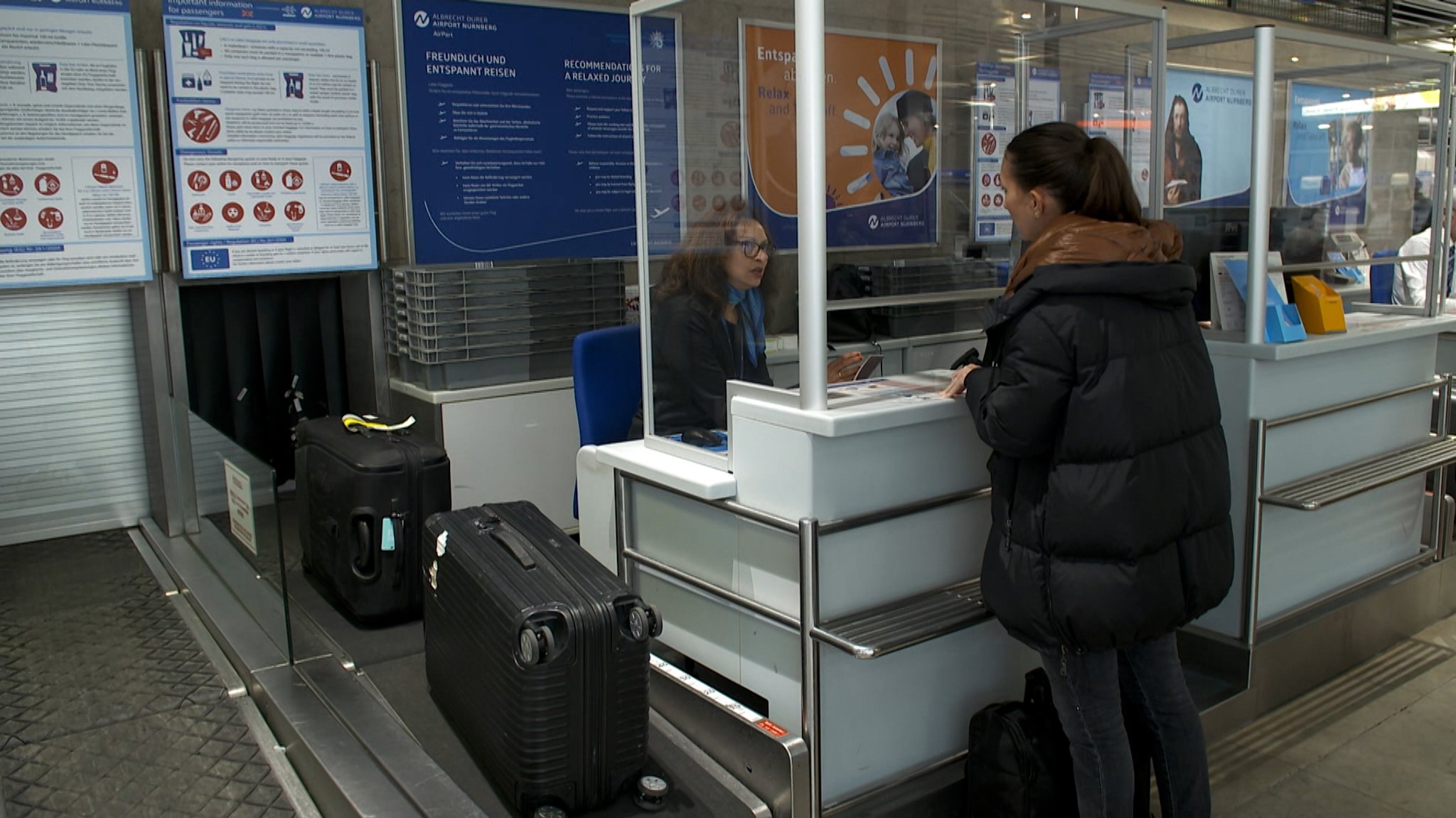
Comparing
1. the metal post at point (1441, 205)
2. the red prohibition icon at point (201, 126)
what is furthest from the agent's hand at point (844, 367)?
the red prohibition icon at point (201, 126)

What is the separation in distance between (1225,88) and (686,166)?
67.5 inches

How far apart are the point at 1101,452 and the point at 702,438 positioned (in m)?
1.00

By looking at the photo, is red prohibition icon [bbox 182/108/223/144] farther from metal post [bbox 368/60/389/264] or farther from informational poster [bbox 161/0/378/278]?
metal post [bbox 368/60/389/264]

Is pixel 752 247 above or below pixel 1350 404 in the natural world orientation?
above

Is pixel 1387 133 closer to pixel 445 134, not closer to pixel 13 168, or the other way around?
pixel 445 134

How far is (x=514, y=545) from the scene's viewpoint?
2.31 metres

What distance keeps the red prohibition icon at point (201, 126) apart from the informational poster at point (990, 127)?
2.57 metres

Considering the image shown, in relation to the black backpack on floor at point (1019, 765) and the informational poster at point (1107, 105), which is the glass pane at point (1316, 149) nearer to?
the informational poster at point (1107, 105)

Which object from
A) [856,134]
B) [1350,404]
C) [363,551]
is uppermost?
[856,134]

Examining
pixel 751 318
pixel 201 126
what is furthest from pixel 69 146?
→ pixel 751 318

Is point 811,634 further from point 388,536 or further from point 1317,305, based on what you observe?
point 1317,305

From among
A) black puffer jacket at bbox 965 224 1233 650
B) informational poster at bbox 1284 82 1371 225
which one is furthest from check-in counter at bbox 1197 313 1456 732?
black puffer jacket at bbox 965 224 1233 650

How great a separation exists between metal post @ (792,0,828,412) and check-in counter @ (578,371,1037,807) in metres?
0.07

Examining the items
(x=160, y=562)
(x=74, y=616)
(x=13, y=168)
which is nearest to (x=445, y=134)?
(x=13, y=168)
